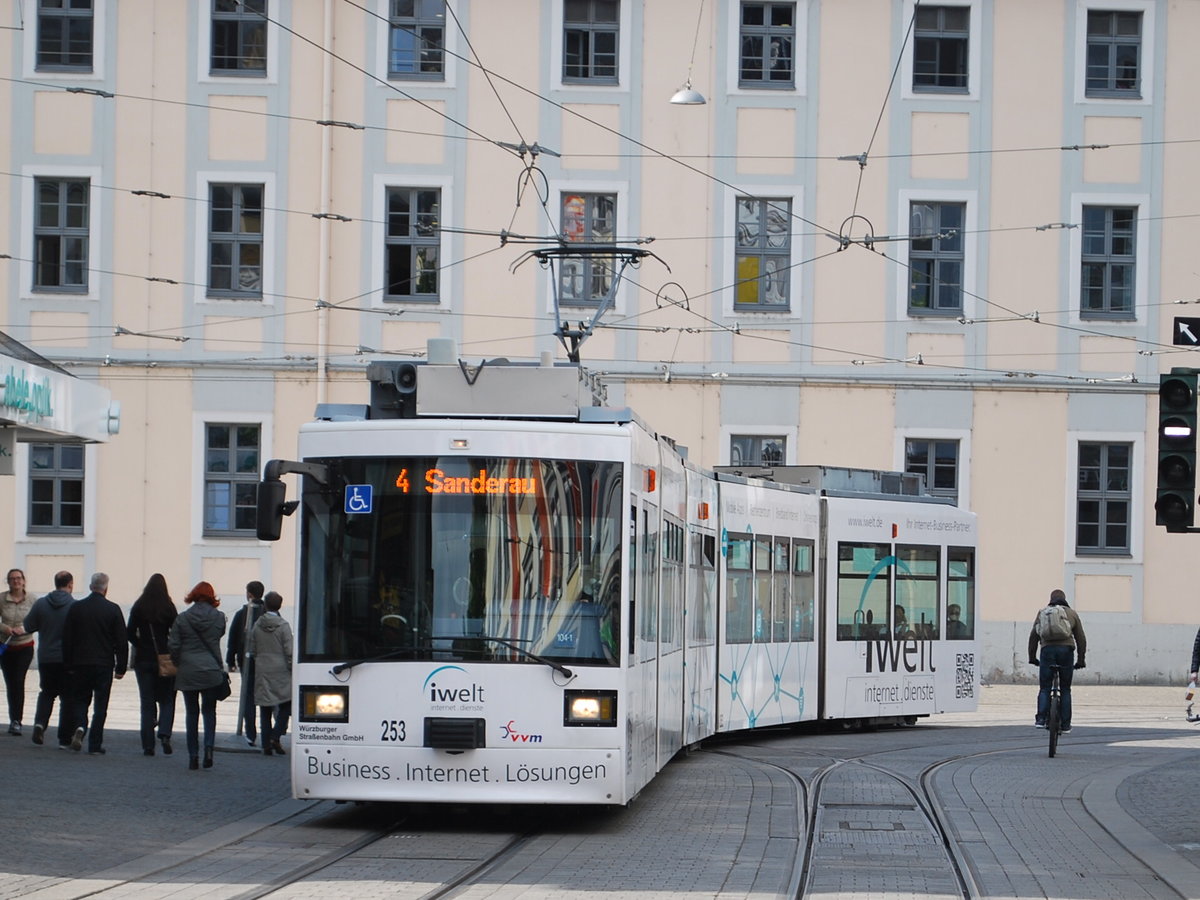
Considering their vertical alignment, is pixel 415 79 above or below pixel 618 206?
above

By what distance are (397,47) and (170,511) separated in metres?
8.62

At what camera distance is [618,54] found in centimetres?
3347

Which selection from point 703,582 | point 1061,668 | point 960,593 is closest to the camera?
point 703,582

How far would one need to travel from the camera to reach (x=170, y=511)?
1296 inches

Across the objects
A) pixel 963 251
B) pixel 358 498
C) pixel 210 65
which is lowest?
pixel 358 498

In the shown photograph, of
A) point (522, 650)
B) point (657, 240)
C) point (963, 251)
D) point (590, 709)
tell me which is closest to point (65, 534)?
point (657, 240)

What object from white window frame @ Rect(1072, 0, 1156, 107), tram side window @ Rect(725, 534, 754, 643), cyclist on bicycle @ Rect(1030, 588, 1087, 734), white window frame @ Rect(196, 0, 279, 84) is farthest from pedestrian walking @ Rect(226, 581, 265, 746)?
white window frame @ Rect(1072, 0, 1156, 107)

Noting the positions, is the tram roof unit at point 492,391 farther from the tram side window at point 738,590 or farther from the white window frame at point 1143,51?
the white window frame at point 1143,51

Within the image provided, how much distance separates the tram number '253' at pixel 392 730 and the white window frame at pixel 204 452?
2106 cm

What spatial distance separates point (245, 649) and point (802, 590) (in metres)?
6.17

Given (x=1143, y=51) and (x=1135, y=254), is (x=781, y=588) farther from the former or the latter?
(x=1143, y=51)

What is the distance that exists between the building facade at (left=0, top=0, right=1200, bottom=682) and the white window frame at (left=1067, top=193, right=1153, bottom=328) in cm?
5

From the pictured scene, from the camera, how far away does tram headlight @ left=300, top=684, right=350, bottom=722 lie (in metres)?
12.2

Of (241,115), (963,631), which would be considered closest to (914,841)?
(963,631)
